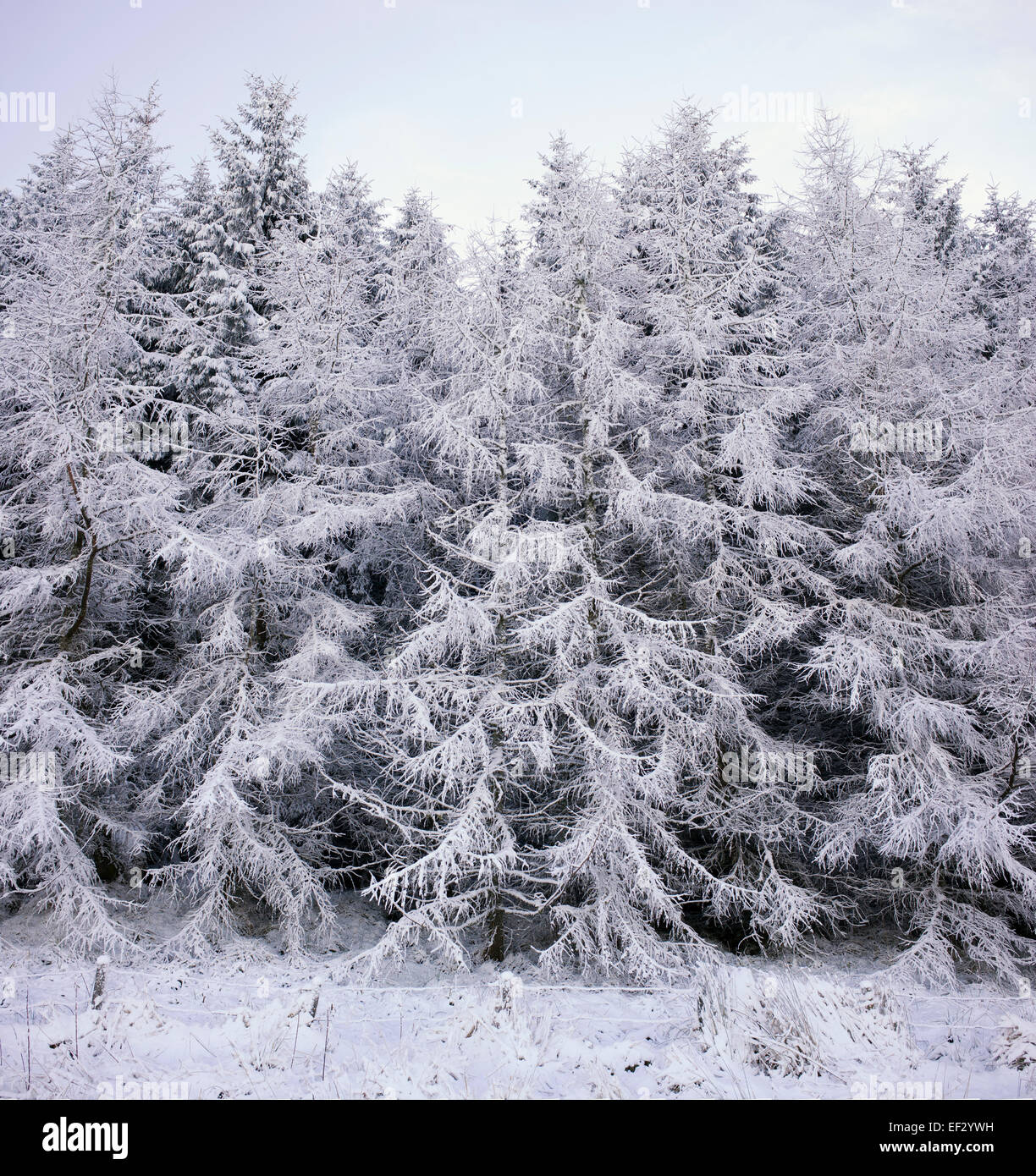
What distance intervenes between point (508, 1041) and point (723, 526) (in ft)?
24.4

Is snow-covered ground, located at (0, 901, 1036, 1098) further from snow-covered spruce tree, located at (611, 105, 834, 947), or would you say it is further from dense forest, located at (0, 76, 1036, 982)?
snow-covered spruce tree, located at (611, 105, 834, 947)

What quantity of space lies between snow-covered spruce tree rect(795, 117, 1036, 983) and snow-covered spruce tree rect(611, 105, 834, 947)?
A: 2.51 feet

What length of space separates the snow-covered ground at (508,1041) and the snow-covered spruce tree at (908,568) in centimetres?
176

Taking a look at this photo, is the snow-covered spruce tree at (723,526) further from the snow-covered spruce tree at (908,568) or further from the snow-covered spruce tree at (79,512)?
the snow-covered spruce tree at (79,512)

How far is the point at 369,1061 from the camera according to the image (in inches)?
221

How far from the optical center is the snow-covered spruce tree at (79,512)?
343 inches

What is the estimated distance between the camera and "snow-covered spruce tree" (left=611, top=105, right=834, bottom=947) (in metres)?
9.40

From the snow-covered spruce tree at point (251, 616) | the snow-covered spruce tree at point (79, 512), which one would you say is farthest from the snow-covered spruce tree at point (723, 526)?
the snow-covered spruce tree at point (79, 512)

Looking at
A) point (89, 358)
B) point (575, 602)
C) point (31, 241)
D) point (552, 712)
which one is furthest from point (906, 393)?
point (31, 241)

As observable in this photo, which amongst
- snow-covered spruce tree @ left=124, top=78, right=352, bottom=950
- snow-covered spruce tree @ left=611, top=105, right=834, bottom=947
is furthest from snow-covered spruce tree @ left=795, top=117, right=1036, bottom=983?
snow-covered spruce tree @ left=124, top=78, right=352, bottom=950

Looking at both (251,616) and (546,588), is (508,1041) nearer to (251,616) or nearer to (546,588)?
(546,588)

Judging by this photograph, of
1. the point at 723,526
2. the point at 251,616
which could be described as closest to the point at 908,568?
the point at 723,526

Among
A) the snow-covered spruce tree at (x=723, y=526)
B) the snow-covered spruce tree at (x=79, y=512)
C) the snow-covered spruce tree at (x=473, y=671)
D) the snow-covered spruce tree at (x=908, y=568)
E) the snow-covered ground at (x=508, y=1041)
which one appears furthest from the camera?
the snow-covered spruce tree at (x=723, y=526)
